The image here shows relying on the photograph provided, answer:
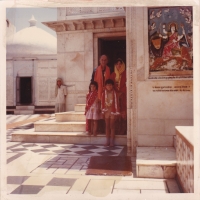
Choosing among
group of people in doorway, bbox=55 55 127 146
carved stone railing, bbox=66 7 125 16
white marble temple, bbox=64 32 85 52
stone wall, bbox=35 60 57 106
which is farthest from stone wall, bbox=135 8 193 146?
stone wall, bbox=35 60 57 106

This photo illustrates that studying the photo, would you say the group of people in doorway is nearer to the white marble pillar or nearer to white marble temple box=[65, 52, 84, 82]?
the white marble pillar

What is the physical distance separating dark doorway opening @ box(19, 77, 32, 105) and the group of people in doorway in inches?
480

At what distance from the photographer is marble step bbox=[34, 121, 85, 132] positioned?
7.51 m

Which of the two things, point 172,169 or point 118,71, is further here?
point 118,71

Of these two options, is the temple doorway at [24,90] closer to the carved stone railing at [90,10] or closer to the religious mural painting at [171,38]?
the carved stone railing at [90,10]

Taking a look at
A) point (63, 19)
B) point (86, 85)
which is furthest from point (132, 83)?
point (63, 19)

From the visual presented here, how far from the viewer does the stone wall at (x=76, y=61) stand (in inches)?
438

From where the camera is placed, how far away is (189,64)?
5.18 metres

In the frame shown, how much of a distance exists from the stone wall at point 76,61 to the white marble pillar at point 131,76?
5891 millimetres

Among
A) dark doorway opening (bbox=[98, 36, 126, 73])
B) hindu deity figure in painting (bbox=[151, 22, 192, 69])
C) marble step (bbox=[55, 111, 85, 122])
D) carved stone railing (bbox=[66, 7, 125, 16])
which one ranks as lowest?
marble step (bbox=[55, 111, 85, 122])

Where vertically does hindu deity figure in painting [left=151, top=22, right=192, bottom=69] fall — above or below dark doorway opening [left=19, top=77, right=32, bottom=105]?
above

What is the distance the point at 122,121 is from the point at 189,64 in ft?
8.18

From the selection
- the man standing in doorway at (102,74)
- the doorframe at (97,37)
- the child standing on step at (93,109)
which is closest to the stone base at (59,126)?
the child standing on step at (93,109)
